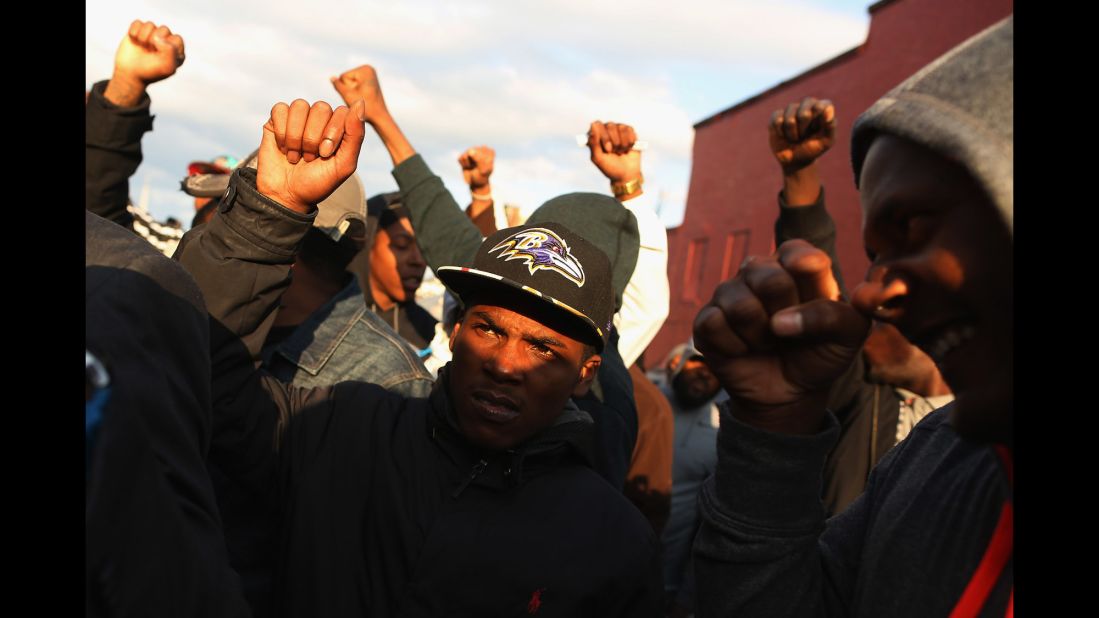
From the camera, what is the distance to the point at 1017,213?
36.0 inches

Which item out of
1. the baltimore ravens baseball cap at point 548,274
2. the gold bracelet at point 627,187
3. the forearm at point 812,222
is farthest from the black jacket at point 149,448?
the gold bracelet at point 627,187

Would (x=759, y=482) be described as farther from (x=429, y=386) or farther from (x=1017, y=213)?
(x=429, y=386)

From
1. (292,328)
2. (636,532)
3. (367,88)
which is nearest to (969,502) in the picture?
(636,532)

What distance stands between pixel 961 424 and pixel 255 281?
1.42 m

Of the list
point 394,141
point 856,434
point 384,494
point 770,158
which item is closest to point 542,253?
point 384,494

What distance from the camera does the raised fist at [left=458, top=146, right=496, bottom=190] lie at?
180 inches

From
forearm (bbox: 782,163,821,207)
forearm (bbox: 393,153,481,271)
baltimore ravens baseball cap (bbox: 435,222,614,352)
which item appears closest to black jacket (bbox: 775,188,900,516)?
forearm (bbox: 782,163,821,207)

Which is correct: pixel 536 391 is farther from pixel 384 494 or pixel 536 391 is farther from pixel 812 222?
pixel 812 222

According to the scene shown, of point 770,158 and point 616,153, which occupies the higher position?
point 770,158

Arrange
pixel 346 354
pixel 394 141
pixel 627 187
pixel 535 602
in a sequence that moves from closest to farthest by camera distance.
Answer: pixel 535 602 → pixel 346 354 → pixel 394 141 → pixel 627 187

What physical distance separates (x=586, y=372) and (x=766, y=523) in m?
1.17

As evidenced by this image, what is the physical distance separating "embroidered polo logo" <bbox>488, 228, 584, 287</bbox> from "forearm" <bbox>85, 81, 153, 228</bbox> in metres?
1.53

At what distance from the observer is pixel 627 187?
365cm

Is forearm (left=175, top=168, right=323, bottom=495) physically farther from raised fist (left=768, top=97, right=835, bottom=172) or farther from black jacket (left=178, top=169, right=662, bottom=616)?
raised fist (left=768, top=97, right=835, bottom=172)
